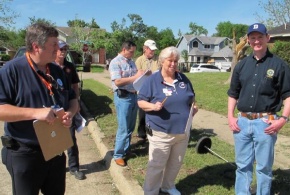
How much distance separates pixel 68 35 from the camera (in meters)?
69.2

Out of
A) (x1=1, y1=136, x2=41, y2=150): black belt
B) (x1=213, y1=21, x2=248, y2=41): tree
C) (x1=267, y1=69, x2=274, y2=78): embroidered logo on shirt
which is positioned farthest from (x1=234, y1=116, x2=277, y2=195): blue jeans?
(x1=213, y1=21, x2=248, y2=41): tree

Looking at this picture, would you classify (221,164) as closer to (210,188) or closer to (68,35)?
(210,188)

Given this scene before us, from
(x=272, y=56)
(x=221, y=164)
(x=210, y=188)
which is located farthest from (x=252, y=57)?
(x=221, y=164)

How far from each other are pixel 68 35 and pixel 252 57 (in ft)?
225

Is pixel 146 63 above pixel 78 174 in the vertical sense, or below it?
above

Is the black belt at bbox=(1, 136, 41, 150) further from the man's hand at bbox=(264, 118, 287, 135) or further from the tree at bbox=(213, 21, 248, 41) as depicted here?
the tree at bbox=(213, 21, 248, 41)

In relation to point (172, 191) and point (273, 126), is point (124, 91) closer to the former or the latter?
point (172, 191)

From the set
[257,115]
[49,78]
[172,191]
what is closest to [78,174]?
[172,191]

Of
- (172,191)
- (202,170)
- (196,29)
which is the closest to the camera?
(172,191)

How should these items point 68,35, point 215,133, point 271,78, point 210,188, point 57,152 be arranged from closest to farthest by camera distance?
point 57,152, point 271,78, point 210,188, point 215,133, point 68,35

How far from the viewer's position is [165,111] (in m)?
3.92

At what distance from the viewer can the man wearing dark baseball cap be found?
11.8ft

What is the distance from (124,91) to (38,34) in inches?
107

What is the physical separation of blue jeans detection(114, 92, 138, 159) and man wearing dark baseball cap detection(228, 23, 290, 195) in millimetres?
1912
